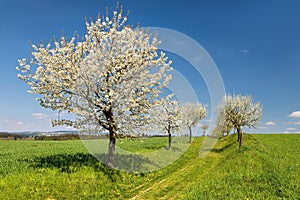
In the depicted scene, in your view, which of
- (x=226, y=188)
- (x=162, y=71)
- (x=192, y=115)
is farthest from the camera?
(x=192, y=115)

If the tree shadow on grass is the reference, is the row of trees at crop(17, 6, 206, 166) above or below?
above

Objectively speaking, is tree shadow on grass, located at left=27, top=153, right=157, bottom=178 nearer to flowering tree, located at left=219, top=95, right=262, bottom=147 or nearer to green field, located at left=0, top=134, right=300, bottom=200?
green field, located at left=0, top=134, right=300, bottom=200

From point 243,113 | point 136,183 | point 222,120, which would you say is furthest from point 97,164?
point 222,120

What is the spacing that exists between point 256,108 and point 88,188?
32.7m

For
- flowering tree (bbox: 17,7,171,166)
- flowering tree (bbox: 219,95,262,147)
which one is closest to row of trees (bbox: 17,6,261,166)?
flowering tree (bbox: 17,7,171,166)

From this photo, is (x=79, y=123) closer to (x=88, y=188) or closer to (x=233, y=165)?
(x=88, y=188)

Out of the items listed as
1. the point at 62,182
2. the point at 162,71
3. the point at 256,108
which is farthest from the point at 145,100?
the point at 256,108

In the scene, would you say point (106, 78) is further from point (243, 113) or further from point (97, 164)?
point (243, 113)

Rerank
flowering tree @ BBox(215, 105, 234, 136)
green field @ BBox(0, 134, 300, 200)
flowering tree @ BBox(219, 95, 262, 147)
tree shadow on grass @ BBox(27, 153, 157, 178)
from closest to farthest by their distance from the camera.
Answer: green field @ BBox(0, 134, 300, 200) < tree shadow on grass @ BBox(27, 153, 157, 178) < flowering tree @ BBox(219, 95, 262, 147) < flowering tree @ BBox(215, 105, 234, 136)

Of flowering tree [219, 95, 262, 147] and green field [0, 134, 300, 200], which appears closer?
green field [0, 134, 300, 200]

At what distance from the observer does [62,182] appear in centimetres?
1462

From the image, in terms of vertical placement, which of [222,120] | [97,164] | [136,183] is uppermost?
[222,120]

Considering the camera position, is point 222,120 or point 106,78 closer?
point 106,78

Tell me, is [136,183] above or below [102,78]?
below
